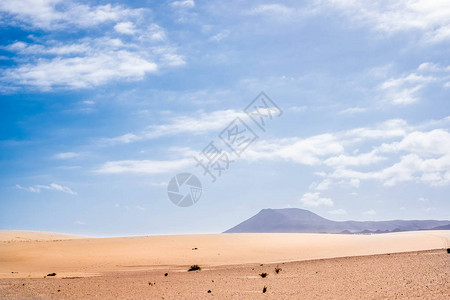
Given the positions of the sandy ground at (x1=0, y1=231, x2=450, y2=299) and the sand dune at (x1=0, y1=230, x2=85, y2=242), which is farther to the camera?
the sand dune at (x1=0, y1=230, x2=85, y2=242)

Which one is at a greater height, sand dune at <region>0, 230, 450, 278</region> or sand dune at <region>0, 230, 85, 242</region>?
sand dune at <region>0, 230, 85, 242</region>

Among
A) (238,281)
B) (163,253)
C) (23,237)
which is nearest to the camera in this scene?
(238,281)

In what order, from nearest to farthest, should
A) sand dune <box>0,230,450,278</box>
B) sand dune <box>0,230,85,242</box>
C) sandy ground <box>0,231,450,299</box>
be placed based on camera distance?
1. sandy ground <box>0,231,450,299</box>
2. sand dune <box>0,230,450,278</box>
3. sand dune <box>0,230,85,242</box>

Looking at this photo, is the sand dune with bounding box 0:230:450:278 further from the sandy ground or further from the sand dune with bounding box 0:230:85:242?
the sand dune with bounding box 0:230:85:242

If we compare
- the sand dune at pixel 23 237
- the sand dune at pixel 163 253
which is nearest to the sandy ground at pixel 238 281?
the sand dune at pixel 163 253

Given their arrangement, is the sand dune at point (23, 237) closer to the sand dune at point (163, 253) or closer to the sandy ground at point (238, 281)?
the sand dune at point (163, 253)

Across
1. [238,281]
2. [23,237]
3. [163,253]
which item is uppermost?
[23,237]

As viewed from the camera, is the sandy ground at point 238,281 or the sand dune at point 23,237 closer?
the sandy ground at point 238,281

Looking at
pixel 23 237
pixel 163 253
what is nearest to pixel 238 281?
pixel 163 253

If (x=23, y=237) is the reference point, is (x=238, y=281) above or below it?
below

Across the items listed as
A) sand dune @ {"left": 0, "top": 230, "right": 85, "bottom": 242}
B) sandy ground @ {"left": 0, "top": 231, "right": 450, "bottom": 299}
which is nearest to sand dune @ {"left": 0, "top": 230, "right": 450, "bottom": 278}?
sandy ground @ {"left": 0, "top": 231, "right": 450, "bottom": 299}

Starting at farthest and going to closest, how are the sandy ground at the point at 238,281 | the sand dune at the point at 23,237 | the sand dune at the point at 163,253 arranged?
1. the sand dune at the point at 23,237
2. the sand dune at the point at 163,253
3. the sandy ground at the point at 238,281

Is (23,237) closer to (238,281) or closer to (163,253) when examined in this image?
(163,253)

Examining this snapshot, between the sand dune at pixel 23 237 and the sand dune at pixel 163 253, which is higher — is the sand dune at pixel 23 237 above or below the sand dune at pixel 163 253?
above
